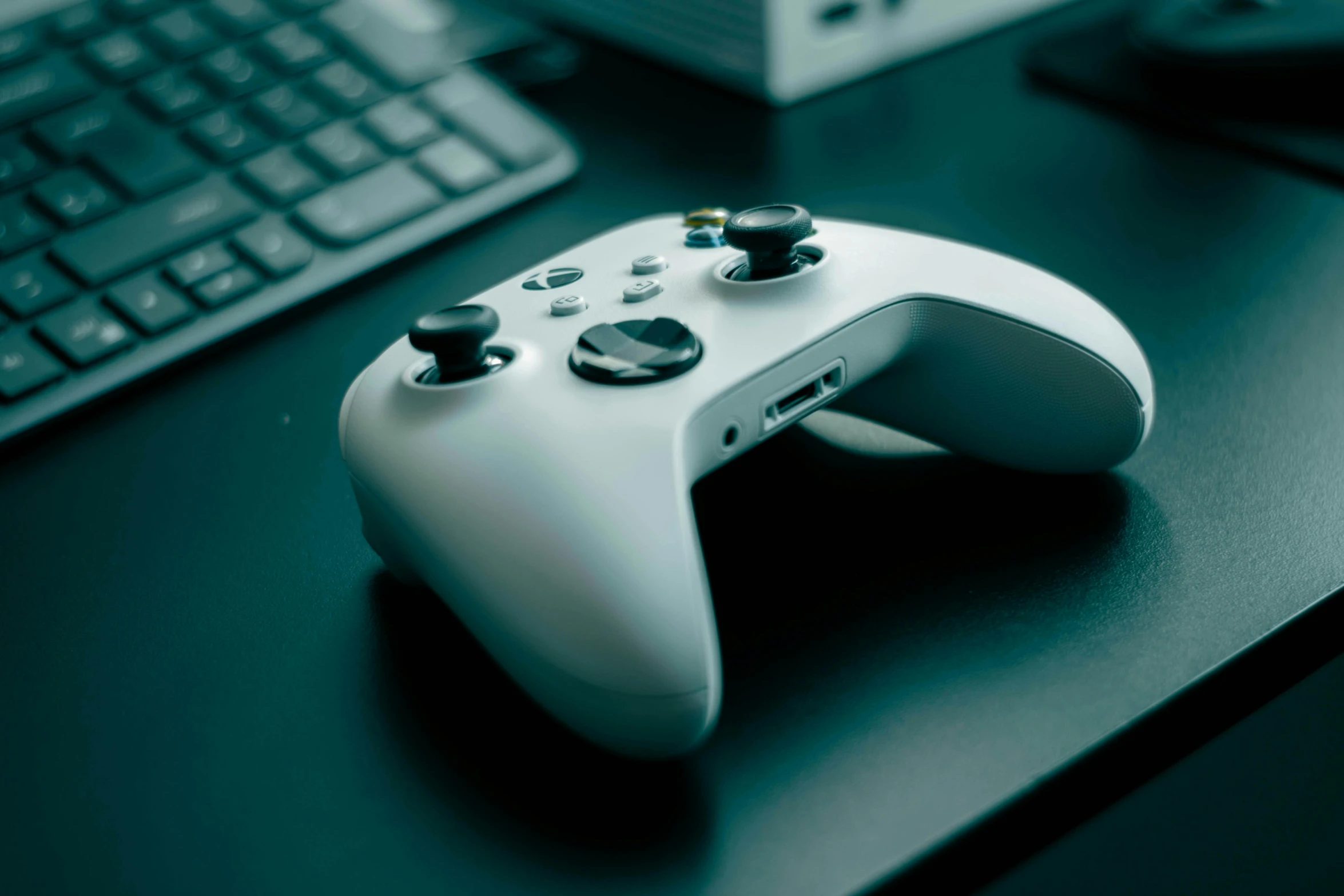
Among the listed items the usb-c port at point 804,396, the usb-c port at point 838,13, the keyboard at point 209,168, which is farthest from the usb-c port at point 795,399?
the usb-c port at point 838,13

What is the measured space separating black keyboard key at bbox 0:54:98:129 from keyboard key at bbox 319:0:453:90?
117 millimetres

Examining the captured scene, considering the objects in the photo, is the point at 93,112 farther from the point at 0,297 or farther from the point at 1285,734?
the point at 1285,734

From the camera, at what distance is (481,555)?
0.88 feet

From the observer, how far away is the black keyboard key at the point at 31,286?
0.42 metres

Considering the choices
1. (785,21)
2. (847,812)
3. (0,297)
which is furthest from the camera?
(785,21)

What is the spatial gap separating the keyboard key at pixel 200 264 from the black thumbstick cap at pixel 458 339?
0.19 meters

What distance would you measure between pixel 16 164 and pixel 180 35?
102 millimetres

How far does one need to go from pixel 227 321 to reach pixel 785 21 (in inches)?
12.4

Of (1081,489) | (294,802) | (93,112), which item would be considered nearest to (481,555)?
(294,802)

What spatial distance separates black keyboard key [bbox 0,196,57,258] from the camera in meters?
0.44

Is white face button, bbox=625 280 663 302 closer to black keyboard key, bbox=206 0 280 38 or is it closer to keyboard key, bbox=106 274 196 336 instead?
keyboard key, bbox=106 274 196 336

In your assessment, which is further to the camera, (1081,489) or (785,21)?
(785,21)

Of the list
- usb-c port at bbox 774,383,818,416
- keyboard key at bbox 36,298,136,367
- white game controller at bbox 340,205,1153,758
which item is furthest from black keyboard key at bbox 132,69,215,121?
usb-c port at bbox 774,383,818,416

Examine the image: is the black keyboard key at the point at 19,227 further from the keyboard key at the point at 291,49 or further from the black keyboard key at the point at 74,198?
the keyboard key at the point at 291,49
